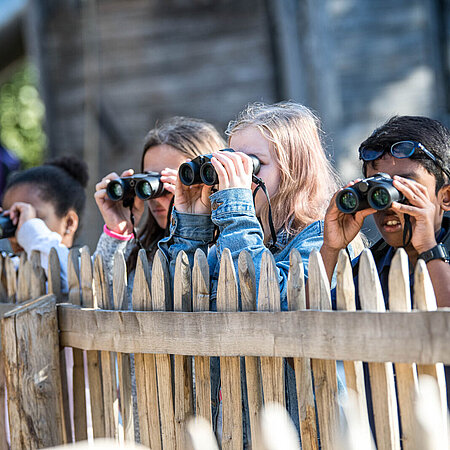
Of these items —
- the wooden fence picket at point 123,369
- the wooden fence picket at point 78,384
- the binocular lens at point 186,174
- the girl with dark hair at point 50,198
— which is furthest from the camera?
the girl with dark hair at point 50,198

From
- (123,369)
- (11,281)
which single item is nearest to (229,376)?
(123,369)

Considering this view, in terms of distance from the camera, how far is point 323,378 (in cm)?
196

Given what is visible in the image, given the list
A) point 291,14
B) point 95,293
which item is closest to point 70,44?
point 291,14

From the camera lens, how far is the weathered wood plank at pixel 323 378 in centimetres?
195

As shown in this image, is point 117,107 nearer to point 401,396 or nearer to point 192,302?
point 192,302

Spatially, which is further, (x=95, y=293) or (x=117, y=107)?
(x=117, y=107)

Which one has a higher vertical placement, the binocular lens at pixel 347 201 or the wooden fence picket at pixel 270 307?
the binocular lens at pixel 347 201

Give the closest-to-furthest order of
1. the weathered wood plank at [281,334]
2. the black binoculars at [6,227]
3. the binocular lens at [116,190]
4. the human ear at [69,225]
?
the weathered wood plank at [281,334]
the binocular lens at [116,190]
the black binoculars at [6,227]
the human ear at [69,225]

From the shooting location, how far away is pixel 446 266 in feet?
6.38

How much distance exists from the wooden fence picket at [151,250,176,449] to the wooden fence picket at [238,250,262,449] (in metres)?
0.32

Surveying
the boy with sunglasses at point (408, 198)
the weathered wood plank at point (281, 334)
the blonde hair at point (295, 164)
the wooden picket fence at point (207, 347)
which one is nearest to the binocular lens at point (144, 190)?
the wooden picket fence at point (207, 347)

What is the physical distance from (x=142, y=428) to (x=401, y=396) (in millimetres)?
961

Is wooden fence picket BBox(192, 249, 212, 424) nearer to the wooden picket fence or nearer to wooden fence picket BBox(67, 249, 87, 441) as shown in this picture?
the wooden picket fence

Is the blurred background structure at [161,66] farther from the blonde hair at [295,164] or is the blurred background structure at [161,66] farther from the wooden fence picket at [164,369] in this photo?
the wooden fence picket at [164,369]
